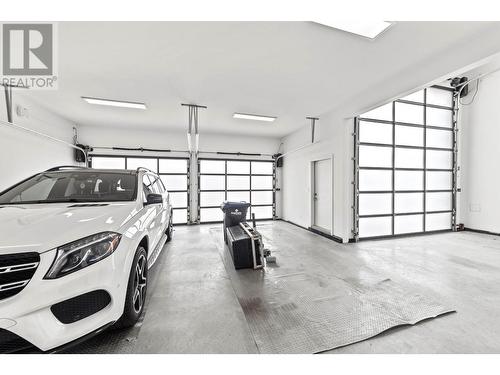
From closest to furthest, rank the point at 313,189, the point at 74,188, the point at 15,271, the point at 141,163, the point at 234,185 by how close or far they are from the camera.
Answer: the point at 15,271 < the point at 74,188 < the point at 313,189 < the point at 141,163 < the point at 234,185

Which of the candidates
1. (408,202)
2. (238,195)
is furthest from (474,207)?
(238,195)

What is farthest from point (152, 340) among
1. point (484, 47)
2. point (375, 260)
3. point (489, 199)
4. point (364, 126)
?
point (489, 199)

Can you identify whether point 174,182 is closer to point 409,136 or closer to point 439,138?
point 409,136

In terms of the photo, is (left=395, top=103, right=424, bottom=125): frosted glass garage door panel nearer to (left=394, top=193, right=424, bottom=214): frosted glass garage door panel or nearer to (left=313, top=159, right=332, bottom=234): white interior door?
(left=394, top=193, right=424, bottom=214): frosted glass garage door panel

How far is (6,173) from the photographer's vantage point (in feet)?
11.8

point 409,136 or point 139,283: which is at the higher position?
point 409,136

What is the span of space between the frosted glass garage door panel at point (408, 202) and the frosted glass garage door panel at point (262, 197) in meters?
3.91

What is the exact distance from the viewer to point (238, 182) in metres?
7.36

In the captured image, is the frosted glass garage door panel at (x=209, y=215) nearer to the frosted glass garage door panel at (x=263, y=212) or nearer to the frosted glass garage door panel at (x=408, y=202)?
the frosted glass garage door panel at (x=263, y=212)

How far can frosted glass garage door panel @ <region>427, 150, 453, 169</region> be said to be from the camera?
554 cm

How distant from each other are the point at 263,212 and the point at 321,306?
18.1ft

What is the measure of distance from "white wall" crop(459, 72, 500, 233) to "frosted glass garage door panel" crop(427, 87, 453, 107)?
0.45 metres

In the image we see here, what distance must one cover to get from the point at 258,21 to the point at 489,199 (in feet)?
23.6
